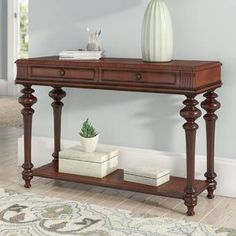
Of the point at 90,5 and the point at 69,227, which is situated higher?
the point at 90,5

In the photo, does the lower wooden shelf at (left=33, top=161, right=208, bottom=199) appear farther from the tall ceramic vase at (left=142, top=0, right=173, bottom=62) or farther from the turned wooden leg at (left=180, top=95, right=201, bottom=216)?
the tall ceramic vase at (left=142, top=0, right=173, bottom=62)

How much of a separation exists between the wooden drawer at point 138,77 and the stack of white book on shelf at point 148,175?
0.50 meters

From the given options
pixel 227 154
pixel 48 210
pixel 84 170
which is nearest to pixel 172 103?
pixel 227 154

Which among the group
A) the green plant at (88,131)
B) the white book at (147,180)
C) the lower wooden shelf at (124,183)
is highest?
the green plant at (88,131)

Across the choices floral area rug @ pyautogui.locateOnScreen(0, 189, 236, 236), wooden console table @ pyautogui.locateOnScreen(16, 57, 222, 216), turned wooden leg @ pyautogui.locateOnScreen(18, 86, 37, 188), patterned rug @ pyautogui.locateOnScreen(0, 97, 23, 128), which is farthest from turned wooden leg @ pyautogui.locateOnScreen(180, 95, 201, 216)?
patterned rug @ pyautogui.locateOnScreen(0, 97, 23, 128)

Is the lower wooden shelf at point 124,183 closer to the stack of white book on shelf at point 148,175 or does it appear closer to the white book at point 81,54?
the stack of white book on shelf at point 148,175

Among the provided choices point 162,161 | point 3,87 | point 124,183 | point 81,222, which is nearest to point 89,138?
point 124,183

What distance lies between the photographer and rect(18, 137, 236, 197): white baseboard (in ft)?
10.9

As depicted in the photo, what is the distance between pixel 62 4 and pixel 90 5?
213 millimetres

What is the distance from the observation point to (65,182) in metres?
3.62

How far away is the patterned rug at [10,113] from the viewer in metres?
5.58

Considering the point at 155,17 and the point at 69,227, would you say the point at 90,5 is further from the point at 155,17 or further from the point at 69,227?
the point at 69,227

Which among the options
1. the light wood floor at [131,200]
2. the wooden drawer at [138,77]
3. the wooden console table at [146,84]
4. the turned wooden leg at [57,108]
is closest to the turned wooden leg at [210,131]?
the wooden console table at [146,84]

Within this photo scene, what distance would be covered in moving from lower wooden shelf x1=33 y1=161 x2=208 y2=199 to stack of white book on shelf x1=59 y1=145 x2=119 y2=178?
1.3 inches
